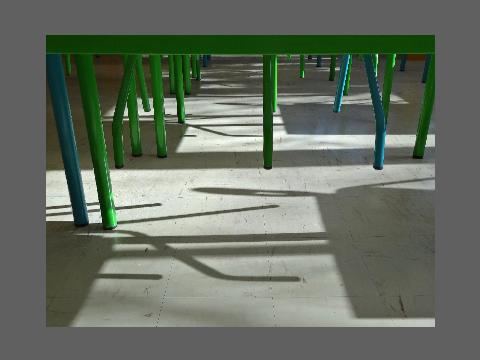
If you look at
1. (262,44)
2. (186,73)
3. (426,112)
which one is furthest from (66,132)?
(186,73)

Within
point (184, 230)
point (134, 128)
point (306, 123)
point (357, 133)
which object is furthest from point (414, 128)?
point (184, 230)

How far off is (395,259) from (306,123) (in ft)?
9.98

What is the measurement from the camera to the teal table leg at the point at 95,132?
264 centimetres

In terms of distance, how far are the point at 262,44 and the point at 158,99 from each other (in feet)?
7.17

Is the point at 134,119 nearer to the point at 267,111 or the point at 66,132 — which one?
the point at 66,132

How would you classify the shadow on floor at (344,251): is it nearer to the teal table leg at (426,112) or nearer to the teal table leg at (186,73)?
the teal table leg at (426,112)

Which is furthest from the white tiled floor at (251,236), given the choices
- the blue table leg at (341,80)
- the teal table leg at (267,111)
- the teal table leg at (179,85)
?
the blue table leg at (341,80)

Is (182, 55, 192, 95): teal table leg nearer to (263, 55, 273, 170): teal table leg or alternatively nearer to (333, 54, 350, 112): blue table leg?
(333, 54, 350, 112): blue table leg

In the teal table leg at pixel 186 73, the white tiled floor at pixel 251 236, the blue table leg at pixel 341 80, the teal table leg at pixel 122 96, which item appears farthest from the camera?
the teal table leg at pixel 186 73

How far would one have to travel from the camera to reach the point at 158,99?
4.06 metres

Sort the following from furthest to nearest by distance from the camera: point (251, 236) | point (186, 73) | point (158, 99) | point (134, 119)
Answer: point (186, 73) < point (134, 119) < point (158, 99) < point (251, 236)

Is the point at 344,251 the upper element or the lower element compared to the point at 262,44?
lower

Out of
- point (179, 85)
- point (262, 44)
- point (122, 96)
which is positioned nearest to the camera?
point (262, 44)

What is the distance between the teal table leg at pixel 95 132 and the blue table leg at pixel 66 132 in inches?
3.7
